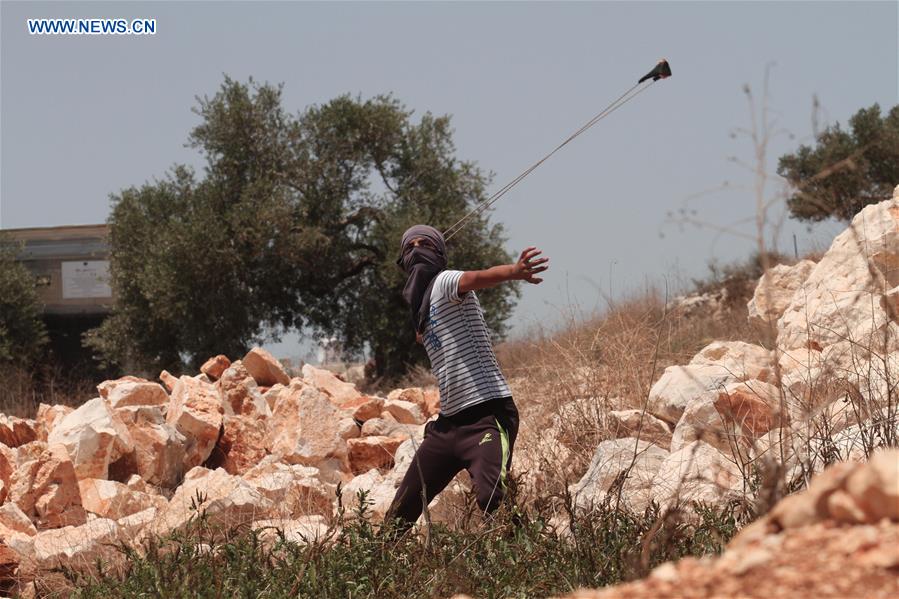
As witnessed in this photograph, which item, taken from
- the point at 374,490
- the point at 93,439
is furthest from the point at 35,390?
the point at 374,490

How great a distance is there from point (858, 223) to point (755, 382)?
214 cm

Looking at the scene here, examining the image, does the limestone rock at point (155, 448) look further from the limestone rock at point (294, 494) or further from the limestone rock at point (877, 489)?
the limestone rock at point (877, 489)

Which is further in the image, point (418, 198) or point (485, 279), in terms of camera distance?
point (418, 198)

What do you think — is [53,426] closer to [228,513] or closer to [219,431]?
[219,431]

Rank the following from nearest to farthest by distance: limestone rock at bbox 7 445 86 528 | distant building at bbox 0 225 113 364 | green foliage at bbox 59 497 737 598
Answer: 1. green foliage at bbox 59 497 737 598
2. limestone rock at bbox 7 445 86 528
3. distant building at bbox 0 225 113 364

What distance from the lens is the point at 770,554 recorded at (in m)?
1.60

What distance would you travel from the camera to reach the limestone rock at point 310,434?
898 centimetres

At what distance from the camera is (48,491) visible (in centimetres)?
764

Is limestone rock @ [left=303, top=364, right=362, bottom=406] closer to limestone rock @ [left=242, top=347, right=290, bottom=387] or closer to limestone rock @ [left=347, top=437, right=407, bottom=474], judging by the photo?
limestone rock @ [left=242, top=347, right=290, bottom=387]

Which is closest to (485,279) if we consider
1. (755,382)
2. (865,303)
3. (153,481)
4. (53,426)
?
(755,382)

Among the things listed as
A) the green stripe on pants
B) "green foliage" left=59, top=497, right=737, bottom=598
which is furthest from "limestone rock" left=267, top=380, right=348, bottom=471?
"green foliage" left=59, top=497, right=737, bottom=598

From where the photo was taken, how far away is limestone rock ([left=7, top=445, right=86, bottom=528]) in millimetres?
7547

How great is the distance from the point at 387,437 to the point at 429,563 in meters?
5.42

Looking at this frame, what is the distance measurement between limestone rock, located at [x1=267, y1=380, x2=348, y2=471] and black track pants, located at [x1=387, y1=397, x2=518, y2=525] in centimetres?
415
